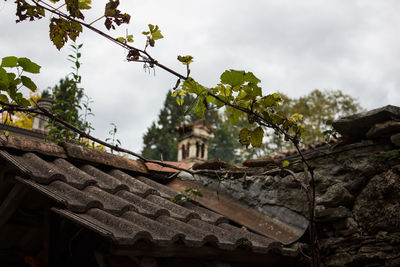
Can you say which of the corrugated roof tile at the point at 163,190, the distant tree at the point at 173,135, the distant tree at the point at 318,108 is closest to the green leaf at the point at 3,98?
the corrugated roof tile at the point at 163,190

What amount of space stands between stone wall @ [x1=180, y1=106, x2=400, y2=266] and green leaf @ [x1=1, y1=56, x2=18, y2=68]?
1647 mm

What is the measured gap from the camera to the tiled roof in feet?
6.50

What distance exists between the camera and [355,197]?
9.26ft

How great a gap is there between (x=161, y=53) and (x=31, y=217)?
2.18 meters

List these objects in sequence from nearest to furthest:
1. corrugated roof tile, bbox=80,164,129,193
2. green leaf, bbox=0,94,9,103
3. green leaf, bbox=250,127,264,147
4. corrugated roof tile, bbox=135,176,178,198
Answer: green leaf, bbox=0,94,9,103 < green leaf, bbox=250,127,264,147 < corrugated roof tile, bbox=80,164,129,193 < corrugated roof tile, bbox=135,176,178,198

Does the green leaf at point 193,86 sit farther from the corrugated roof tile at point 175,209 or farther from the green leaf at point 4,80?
the corrugated roof tile at point 175,209

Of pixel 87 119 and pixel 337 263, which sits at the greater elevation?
pixel 87 119

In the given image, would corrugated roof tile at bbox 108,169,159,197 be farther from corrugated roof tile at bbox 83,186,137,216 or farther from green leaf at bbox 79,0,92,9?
green leaf at bbox 79,0,92,9

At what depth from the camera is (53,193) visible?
2.11 m

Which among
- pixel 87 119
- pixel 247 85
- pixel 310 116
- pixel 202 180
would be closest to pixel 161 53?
pixel 247 85

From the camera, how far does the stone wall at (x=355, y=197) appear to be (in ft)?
8.31

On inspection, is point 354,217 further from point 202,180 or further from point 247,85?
point 247,85

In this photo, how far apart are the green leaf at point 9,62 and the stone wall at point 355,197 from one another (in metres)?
1.65

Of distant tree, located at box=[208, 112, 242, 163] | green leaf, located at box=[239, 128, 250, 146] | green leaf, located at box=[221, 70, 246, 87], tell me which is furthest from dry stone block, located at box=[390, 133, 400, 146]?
distant tree, located at box=[208, 112, 242, 163]
